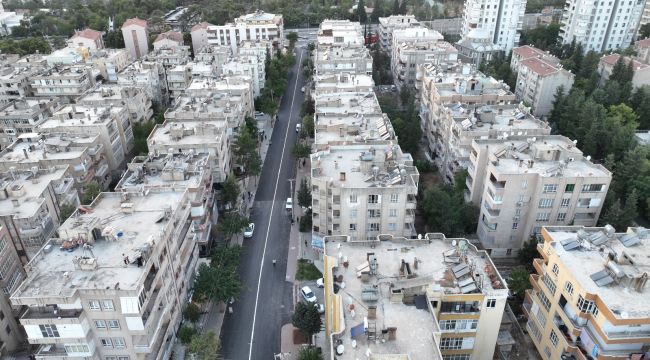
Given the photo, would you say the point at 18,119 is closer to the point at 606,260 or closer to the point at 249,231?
the point at 249,231

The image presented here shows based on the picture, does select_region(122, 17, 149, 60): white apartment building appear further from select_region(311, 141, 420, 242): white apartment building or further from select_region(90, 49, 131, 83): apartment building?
select_region(311, 141, 420, 242): white apartment building

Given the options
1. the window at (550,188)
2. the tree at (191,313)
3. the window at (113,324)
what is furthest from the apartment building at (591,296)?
the window at (113,324)

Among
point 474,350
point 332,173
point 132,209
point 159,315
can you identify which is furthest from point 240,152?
point 474,350

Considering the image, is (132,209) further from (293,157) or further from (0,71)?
(0,71)

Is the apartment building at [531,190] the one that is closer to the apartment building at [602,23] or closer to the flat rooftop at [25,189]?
the flat rooftop at [25,189]

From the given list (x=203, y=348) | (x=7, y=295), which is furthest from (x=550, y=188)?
(x=7, y=295)
